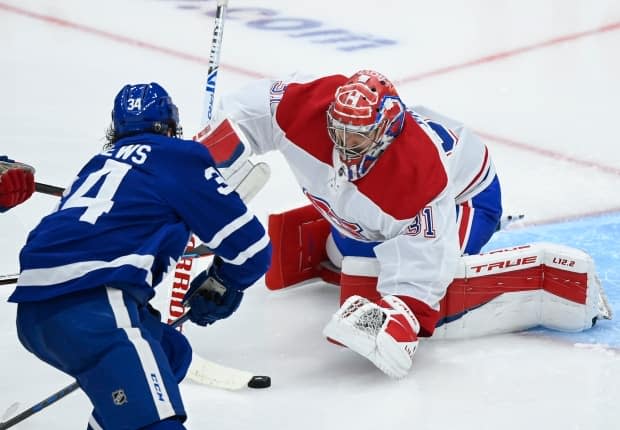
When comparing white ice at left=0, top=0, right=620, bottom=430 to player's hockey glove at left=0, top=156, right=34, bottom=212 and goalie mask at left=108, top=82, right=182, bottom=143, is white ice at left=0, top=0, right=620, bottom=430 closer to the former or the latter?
player's hockey glove at left=0, top=156, right=34, bottom=212

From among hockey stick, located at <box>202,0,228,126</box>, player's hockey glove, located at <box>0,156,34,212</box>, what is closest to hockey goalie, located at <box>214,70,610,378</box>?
hockey stick, located at <box>202,0,228,126</box>

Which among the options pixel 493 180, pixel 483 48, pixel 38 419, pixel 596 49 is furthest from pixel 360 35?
pixel 38 419

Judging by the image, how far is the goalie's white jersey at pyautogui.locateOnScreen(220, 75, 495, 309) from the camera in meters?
3.29

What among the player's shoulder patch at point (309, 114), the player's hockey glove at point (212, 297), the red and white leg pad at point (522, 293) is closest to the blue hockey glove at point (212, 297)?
the player's hockey glove at point (212, 297)

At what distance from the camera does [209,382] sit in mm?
3189

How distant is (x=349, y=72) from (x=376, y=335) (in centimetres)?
236

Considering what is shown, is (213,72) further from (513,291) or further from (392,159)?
(513,291)

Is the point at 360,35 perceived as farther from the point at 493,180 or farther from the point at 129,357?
the point at 129,357

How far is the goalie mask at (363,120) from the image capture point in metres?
3.19

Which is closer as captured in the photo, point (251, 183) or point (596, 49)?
point (251, 183)

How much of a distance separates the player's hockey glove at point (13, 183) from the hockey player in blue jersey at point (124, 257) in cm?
48

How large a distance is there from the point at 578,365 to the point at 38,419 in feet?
4.34

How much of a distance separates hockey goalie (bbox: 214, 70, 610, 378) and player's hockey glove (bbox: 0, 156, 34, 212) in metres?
0.70

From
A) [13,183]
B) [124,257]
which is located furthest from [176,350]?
[13,183]
